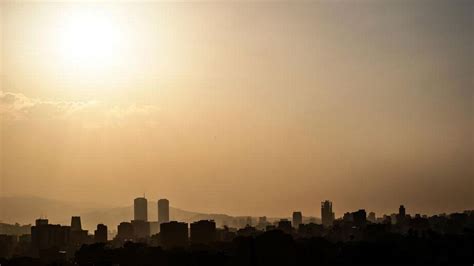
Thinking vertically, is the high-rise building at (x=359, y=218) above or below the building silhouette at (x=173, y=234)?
above

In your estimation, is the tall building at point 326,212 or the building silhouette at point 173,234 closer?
the building silhouette at point 173,234

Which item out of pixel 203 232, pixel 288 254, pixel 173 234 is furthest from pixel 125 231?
pixel 288 254

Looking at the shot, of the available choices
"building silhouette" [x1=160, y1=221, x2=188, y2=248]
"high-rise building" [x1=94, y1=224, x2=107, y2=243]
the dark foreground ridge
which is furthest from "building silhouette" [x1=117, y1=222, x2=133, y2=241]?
the dark foreground ridge

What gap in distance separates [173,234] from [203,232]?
4.32 metres

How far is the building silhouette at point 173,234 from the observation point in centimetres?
8655

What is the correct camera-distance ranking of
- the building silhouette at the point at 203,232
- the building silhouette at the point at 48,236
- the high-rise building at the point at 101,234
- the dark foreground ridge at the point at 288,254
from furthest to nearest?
1. the high-rise building at the point at 101,234
2. the building silhouette at the point at 48,236
3. the building silhouette at the point at 203,232
4. the dark foreground ridge at the point at 288,254

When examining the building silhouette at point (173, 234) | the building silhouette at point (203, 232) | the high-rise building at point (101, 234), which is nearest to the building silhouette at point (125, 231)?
the high-rise building at point (101, 234)

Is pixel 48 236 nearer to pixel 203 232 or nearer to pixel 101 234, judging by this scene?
pixel 101 234

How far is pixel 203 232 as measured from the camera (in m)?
91.5

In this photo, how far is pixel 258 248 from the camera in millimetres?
62188

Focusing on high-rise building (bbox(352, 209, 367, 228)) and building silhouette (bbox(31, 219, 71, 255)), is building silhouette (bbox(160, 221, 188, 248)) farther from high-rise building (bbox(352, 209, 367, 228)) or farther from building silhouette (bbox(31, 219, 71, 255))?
high-rise building (bbox(352, 209, 367, 228))

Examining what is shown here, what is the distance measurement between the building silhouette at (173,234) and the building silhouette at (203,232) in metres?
0.94

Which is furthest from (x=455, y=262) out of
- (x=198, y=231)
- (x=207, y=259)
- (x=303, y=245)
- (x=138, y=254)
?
(x=198, y=231)

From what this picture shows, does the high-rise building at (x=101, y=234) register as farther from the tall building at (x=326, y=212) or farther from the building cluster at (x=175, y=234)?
the tall building at (x=326, y=212)
